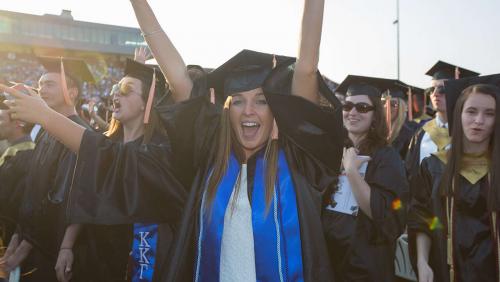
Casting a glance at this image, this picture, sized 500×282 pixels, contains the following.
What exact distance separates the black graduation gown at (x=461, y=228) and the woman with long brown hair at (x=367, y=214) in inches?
6.6

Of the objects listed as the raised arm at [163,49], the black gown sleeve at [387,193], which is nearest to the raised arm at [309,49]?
the raised arm at [163,49]

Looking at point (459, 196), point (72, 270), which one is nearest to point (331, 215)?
point (459, 196)

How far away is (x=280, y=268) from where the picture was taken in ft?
6.63

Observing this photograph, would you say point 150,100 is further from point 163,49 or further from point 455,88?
point 455,88

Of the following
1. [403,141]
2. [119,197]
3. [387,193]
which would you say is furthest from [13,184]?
[403,141]

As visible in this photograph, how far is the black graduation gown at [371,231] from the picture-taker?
3270 mm

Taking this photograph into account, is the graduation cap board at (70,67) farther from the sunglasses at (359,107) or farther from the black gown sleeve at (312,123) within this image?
the black gown sleeve at (312,123)

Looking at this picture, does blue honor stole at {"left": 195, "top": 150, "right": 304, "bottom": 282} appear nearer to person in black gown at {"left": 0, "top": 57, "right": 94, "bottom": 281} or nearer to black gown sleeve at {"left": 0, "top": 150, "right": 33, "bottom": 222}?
person in black gown at {"left": 0, "top": 57, "right": 94, "bottom": 281}

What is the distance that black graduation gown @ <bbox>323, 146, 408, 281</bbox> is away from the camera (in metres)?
3.27

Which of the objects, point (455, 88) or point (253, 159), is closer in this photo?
point (253, 159)

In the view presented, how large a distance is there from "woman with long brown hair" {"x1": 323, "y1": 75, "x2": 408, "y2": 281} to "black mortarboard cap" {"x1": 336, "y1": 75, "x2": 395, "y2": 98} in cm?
56

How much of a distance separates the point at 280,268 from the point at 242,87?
90 cm

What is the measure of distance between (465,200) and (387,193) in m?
0.51

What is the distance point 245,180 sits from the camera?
7.39ft
